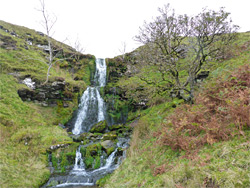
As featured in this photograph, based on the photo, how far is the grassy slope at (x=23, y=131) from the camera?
8.09 m

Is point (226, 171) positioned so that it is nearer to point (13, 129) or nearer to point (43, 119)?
point (13, 129)

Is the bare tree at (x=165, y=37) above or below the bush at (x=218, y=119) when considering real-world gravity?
above

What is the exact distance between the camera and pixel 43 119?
50.1 ft

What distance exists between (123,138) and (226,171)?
10.5 m

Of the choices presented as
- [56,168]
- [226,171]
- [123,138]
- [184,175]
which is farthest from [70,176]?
[226,171]

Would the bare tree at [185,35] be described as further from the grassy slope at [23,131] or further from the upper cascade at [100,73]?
the upper cascade at [100,73]

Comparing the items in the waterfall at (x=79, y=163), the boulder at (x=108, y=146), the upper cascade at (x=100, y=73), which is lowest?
the waterfall at (x=79, y=163)

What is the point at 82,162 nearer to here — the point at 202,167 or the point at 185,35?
the point at 202,167

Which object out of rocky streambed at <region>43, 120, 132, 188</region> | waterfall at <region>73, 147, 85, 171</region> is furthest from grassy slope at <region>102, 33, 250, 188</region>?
waterfall at <region>73, 147, 85, 171</region>

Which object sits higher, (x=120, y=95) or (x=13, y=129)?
(x=120, y=95)

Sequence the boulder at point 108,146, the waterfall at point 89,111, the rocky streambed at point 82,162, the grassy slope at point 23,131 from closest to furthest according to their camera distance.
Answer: the grassy slope at point 23,131, the rocky streambed at point 82,162, the boulder at point 108,146, the waterfall at point 89,111

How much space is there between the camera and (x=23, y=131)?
443 inches

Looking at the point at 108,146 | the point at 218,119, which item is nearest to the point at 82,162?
the point at 108,146

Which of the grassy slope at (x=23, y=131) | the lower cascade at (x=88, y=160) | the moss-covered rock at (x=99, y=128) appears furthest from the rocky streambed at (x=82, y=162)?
the moss-covered rock at (x=99, y=128)
